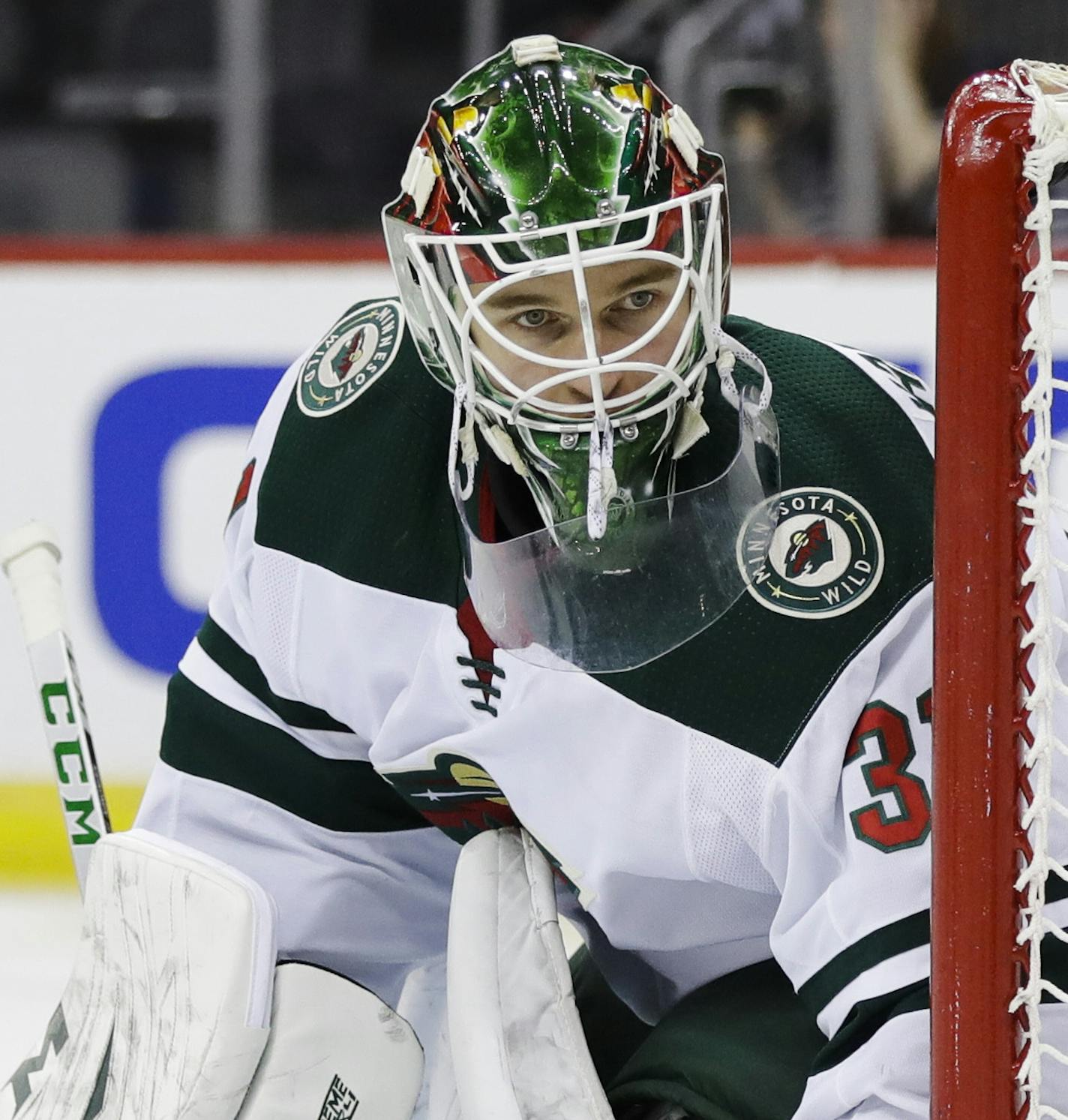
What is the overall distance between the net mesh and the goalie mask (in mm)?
254

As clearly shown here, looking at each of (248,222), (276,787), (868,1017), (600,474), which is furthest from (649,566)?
(248,222)

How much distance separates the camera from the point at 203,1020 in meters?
1.33

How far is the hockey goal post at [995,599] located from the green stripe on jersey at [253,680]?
589mm

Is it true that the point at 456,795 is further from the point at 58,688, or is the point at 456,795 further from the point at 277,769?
the point at 58,688

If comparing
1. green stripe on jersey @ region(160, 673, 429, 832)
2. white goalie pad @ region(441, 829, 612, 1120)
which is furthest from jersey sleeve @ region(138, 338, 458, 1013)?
white goalie pad @ region(441, 829, 612, 1120)

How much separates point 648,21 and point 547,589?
2249 millimetres

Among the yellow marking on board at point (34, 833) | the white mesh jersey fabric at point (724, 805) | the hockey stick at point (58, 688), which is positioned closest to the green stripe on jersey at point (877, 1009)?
the white mesh jersey fabric at point (724, 805)

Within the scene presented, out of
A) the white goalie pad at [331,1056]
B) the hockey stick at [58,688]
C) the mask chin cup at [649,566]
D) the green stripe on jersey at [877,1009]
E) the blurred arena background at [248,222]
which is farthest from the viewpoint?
the blurred arena background at [248,222]

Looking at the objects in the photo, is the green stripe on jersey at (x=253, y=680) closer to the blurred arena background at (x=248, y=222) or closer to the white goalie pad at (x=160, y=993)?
the white goalie pad at (x=160, y=993)

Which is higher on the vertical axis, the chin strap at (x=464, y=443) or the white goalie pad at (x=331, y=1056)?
the chin strap at (x=464, y=443)

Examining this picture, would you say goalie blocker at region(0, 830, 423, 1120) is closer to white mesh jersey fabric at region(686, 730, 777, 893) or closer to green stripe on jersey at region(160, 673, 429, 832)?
green stripe on jersey at region(160, 673, 429, 832)

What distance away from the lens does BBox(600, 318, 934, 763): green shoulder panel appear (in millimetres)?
1187

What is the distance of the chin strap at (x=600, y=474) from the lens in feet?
3.92

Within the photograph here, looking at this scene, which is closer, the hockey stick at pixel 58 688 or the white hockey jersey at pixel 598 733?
the white hockey jersey at pixel 598 733
